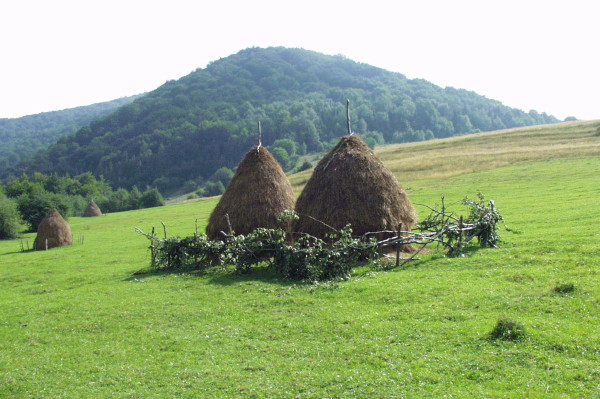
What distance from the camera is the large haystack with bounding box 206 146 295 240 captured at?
2005cm

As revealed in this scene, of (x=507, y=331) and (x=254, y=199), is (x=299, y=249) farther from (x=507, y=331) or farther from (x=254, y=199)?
(x=507, y=331)

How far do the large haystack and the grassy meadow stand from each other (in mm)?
2991

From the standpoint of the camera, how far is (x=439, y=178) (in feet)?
165

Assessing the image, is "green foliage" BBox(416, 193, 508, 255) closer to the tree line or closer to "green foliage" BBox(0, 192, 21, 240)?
"green foliage" BBox(0, 192, 21, 240)

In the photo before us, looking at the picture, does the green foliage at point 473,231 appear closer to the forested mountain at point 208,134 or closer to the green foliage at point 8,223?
the green foliage at point 8,223

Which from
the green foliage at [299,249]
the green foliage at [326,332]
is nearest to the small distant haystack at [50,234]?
the green foliage at [326,332]

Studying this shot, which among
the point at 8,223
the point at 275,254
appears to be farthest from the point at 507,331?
the point at 8,223

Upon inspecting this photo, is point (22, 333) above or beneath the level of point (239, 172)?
beneath

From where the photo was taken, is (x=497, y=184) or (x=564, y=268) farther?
(x=497, y=184)

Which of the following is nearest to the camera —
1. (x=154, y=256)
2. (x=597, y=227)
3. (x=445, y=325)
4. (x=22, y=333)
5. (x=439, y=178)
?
(x=445, y=325)

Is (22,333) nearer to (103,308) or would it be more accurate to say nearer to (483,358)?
(103,308)

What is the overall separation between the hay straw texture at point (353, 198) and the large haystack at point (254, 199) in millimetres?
2427

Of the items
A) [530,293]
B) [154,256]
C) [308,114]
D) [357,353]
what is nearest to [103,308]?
[154,256]

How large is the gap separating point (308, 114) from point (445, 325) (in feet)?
572
